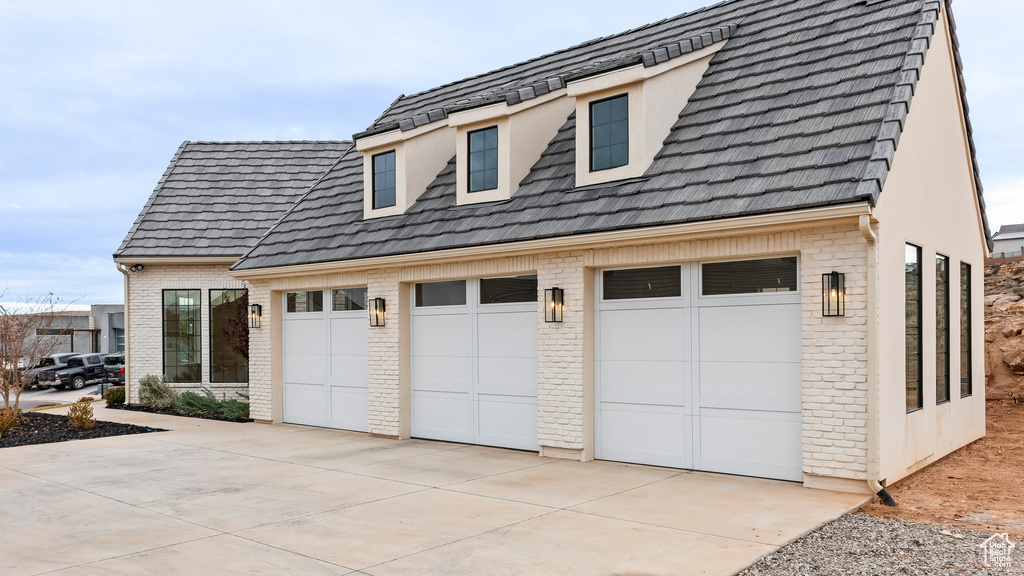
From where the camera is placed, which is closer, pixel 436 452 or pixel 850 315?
pixel 850 315

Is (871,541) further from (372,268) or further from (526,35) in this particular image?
(526,35)

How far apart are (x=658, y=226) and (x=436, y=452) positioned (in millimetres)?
4632

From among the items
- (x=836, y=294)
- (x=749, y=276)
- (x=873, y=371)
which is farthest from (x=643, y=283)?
(x=873, y=371)

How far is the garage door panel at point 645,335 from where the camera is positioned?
8977mm

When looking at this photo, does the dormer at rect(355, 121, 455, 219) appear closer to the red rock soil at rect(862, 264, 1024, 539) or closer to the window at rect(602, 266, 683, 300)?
the window at rect(602, 266, 683, 300)

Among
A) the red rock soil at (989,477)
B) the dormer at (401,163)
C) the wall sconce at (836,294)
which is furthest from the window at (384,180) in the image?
the red rock soil at (989,477)

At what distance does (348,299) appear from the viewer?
13117 millimetres

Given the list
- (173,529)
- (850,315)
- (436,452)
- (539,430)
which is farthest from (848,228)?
(173,529)

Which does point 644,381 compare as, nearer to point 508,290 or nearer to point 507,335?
point 507,335

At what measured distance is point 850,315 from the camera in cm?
756

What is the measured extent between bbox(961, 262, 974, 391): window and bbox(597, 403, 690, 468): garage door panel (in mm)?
5295

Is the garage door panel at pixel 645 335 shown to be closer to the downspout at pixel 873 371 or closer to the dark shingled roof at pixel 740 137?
the dark shingled roof at pixel 740 137

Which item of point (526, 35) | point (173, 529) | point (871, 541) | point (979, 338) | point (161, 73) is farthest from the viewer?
point (526, 35)

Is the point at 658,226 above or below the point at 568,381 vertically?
above
